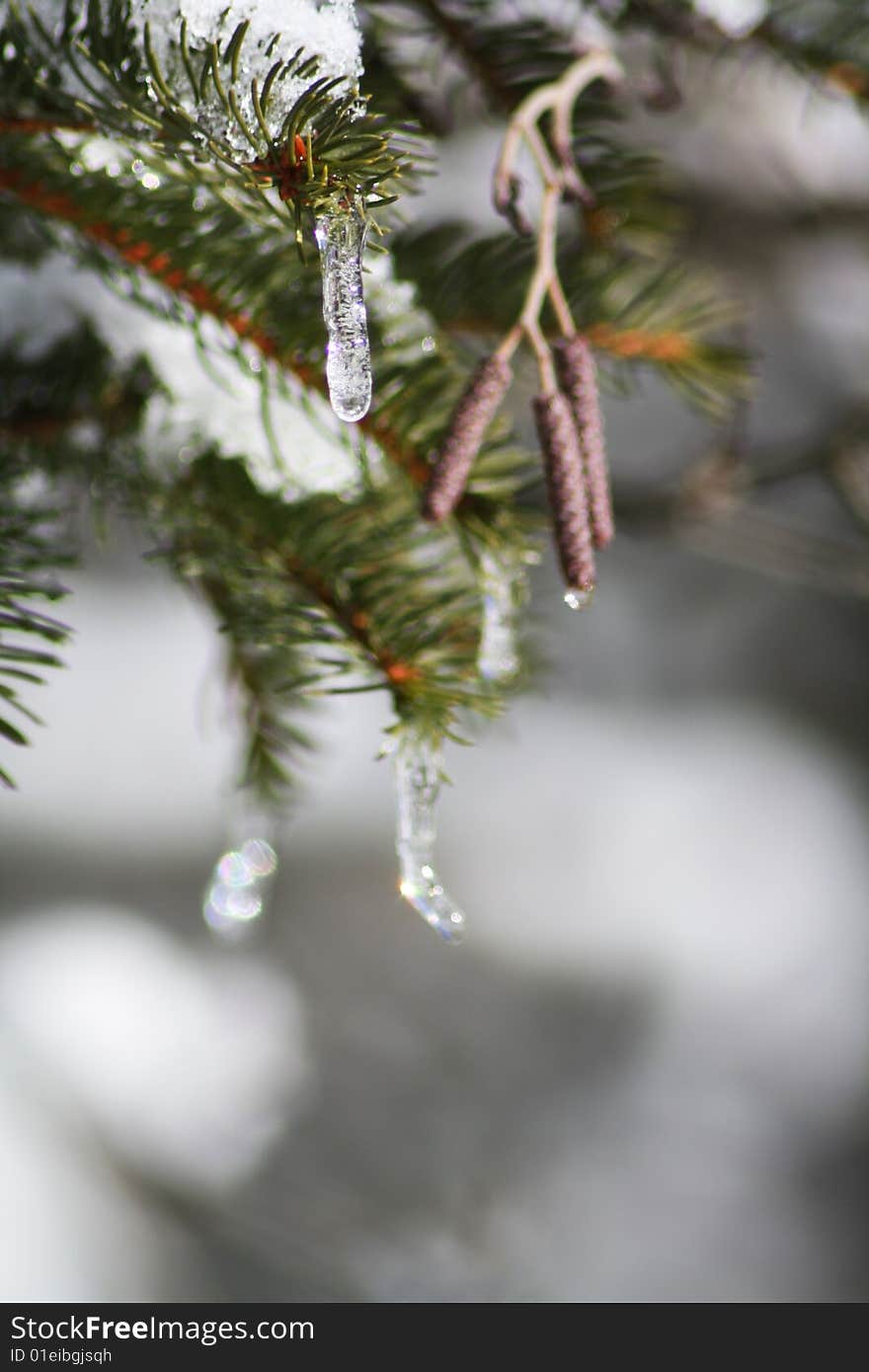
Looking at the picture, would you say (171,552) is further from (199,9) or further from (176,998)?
(176,998)

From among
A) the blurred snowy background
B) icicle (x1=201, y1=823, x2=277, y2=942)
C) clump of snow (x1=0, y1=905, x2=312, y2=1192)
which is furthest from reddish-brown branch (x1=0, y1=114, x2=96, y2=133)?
clump of snow (x1=0, y1=905, x2=312, y2=1192)

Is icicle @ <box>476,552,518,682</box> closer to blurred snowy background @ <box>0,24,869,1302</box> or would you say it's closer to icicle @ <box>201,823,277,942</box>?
icicle @ <box>201,823,277,942</box>

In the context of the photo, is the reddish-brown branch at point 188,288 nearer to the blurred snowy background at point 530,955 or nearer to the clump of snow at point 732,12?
the clump of snow at point 732,12

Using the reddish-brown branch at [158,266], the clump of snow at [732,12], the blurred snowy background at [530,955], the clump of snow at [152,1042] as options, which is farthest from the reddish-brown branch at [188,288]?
the clump of snow at [152,1042]

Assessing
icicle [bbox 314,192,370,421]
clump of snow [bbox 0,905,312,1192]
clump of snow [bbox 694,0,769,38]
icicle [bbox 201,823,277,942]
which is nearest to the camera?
icicle [bbox 314,192,370,421]

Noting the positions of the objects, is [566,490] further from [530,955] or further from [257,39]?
[530,955]

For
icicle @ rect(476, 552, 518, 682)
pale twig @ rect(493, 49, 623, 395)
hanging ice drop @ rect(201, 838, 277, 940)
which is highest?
pale twig @ rect(493, 49, 623, 395)
